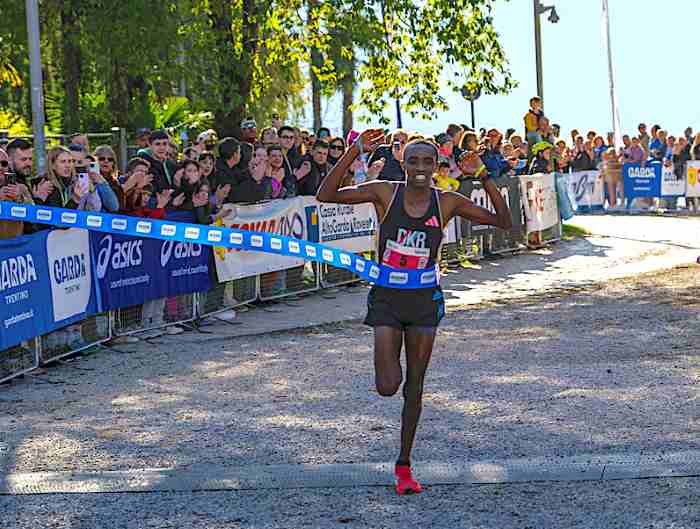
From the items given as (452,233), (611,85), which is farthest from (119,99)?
(611,85)

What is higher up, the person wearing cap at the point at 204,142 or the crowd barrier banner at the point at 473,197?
the person wearing cap at the point at 204,142

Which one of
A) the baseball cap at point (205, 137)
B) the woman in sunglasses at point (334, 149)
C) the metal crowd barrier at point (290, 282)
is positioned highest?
the baseball cap at point (205, 137)

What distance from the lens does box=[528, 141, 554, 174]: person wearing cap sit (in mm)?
24047

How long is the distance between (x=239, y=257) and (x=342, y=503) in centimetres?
837

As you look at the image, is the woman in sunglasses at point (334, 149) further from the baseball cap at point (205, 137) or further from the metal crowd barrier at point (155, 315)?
the metal crowd barrier at point (155, 315)

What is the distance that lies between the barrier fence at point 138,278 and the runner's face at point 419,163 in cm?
259

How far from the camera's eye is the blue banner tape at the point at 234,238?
756cm

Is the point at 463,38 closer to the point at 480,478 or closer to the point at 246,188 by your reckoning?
the point at 246,188

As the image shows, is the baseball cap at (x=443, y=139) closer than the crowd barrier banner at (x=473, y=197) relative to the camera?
Yes

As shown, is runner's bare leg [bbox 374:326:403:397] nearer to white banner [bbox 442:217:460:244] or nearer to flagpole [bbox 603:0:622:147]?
white banner [bbox 442:217:460:244]

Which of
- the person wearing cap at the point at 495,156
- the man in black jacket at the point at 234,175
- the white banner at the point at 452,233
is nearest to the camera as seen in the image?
the man in black jacket at the point at 234,175

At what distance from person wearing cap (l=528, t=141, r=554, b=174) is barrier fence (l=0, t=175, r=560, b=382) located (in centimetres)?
627

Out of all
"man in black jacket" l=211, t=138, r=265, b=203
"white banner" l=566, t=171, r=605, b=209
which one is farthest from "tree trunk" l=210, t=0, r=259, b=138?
"white banner" l=566, t=171, r=605, b=209

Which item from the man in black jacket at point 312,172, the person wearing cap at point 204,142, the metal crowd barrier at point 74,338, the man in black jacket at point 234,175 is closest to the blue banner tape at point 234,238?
the metal crowd barrier at point 74,338
